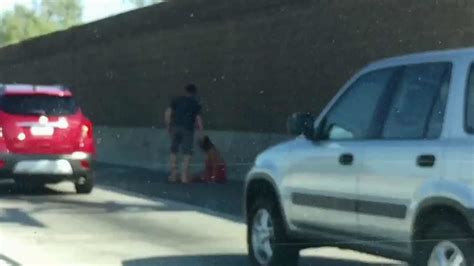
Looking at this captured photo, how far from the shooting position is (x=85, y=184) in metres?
19.0

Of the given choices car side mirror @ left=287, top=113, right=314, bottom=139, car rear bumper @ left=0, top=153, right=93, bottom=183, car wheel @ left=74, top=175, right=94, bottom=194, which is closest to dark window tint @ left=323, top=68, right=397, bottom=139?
car side mirror @ left=287, top=113, right=314, bottom=139

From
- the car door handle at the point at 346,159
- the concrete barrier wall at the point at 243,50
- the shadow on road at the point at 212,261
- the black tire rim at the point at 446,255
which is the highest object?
the concrete barrier wall at the point at 243,50

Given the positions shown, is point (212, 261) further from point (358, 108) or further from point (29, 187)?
point (29, 187)

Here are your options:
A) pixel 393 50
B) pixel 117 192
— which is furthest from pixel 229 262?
pixel 117 192

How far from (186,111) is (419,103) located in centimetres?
1341

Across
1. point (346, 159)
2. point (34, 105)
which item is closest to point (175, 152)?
point (34, 105)

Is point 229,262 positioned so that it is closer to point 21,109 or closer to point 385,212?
point 385,212

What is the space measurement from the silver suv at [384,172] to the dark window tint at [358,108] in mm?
10

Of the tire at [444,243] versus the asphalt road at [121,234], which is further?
the asphalt road at [121,234]

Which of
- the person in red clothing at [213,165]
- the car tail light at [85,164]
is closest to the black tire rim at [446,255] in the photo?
the car tail light at [85,164]

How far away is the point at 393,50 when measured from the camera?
1750cm

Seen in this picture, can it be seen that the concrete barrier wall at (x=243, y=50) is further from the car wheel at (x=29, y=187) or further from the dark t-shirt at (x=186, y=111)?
the car wheel at (x=29, y=187)

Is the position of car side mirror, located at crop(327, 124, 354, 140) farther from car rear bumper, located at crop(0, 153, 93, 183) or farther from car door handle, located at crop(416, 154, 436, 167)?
car rear bumper, located at crop(0, 153, 93, 183)

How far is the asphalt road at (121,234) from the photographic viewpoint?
11.4 meters
